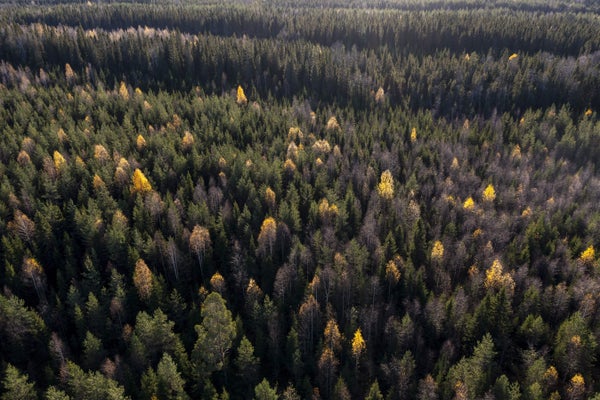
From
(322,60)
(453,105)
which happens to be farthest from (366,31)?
(453,105)

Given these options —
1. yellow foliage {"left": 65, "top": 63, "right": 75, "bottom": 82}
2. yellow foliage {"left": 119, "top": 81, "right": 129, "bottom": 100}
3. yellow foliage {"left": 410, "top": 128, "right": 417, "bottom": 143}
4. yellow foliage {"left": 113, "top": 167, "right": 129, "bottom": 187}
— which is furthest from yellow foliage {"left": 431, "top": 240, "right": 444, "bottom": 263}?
yellow foliage {"left": 65, "top": 63, "right": 75, "bottom": 82}

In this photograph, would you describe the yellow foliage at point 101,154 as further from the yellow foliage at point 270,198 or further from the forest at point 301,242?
the yellow foliage at point 270,198

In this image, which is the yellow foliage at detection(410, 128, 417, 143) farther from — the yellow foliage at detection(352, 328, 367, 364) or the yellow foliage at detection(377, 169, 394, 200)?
the yellow foliage at detection(352, 328, 367, 364)

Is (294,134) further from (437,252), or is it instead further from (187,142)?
(437,252)

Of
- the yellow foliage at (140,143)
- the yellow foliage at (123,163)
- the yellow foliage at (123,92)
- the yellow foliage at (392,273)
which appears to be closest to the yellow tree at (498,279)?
the yellow foliage at (392,273)

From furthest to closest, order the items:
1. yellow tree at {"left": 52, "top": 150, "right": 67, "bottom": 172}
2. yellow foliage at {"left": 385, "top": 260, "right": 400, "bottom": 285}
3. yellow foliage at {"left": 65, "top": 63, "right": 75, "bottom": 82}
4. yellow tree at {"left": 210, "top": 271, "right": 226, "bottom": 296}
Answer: yellow foliage at {"left": 65, "top": 63, "right": 75, "bottom": 82} → yellow tree at {"left": 52, "top": 150, "right": 67, "bottom": 172} → yellow foliage at {"left": 385, "top": 260, "right": 400, "bottom": 285} → yellow tree at {"left": 210, "top": 271, "right": 226, "bottom": 296}

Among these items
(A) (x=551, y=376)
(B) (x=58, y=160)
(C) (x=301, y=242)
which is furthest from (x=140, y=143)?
(A) (x=551, y=376)
